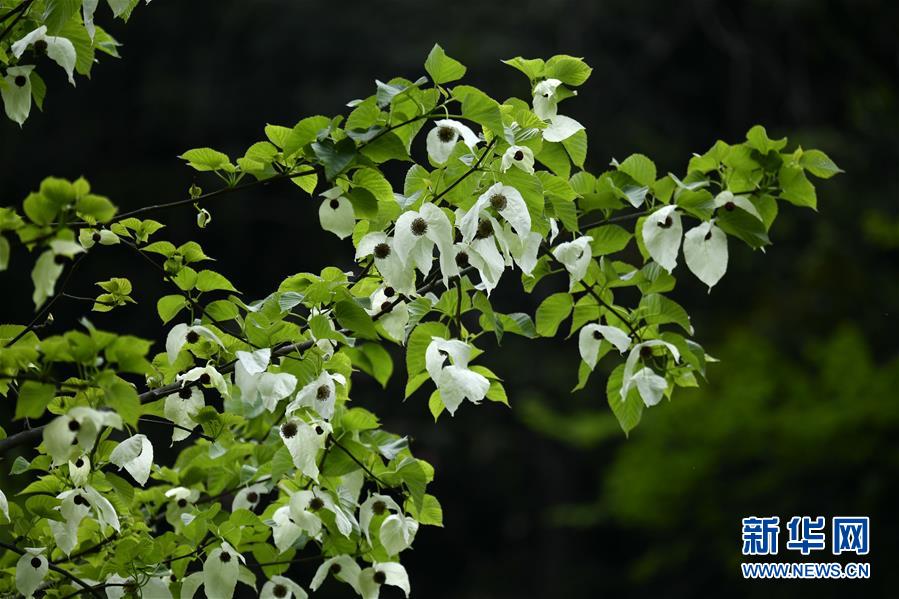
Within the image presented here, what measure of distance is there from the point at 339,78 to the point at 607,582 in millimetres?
3766

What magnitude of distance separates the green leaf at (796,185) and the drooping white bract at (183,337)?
0.69 meters

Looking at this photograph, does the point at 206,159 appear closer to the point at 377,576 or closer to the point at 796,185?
the point at 377,576

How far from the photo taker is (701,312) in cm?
734

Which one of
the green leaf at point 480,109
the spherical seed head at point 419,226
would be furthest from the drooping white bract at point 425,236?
the green leaf at point 480,109

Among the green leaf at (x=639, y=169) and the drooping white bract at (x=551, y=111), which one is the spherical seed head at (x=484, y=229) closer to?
the drooping white bract at (x=551, y=111)

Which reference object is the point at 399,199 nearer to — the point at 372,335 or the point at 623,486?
the point at 372,335

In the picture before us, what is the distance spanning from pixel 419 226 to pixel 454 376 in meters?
0.16

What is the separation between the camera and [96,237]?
131 cm

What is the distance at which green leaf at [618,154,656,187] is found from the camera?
4.46 ft

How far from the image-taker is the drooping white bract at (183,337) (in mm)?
1192

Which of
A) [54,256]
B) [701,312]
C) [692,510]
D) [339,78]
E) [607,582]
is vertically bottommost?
[607,582]

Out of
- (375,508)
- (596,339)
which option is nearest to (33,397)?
(375,508)

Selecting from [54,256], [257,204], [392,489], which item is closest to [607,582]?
[257,204]

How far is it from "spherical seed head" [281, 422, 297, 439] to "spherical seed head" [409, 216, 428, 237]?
0.24m
